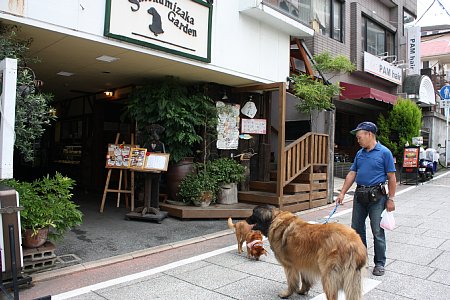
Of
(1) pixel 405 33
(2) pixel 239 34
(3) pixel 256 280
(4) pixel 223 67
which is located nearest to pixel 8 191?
(3) pixel 256 280

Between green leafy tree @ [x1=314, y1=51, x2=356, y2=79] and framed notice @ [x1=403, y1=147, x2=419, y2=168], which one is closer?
green leafy tree @ [x1=314, y1=51, x2=356, y2=79]

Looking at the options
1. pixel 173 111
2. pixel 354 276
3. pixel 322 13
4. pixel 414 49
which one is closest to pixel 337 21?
pixel 322 13

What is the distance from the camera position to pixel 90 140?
37.1 feet

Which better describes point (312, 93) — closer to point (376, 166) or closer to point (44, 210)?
point (376, 166)

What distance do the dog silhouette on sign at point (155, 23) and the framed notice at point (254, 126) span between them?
3.73m

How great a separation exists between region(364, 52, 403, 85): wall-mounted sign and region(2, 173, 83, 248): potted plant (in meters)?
13.1

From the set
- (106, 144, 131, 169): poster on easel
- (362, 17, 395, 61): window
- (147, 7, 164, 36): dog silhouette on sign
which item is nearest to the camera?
(147, 7, 164, 36): dog silhouette on sign

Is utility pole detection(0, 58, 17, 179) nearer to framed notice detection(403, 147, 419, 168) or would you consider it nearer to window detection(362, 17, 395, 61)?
framed notice detection(403, 147, 419, 168)

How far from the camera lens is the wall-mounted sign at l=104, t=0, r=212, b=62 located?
5.90 m

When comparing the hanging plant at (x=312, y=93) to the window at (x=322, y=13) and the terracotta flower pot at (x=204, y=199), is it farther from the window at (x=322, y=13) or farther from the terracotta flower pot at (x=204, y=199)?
the terracotta flower pot at (x=204, y=199)

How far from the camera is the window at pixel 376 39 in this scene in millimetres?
15438

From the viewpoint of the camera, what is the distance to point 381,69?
51.0 feet

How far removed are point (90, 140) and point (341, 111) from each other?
453 inches

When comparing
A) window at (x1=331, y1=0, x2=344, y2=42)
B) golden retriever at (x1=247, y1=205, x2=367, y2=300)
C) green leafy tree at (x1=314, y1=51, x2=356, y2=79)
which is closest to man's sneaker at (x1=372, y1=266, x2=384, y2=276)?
golden retriever at (x1=247, y1=205, x2=367, y2=300)
